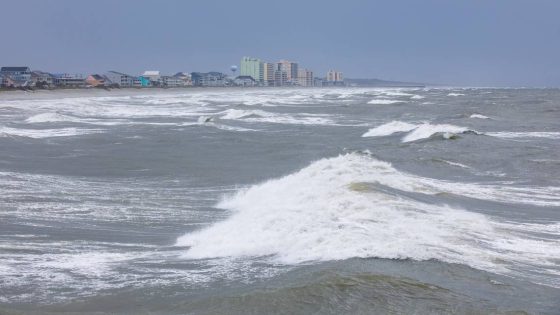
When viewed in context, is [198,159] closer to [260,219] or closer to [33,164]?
[33,164]

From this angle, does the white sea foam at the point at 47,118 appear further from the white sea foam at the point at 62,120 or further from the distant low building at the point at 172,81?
the distant low building at the point at 172,81

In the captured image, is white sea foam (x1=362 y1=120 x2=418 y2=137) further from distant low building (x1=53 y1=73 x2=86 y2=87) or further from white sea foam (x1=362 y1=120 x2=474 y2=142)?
distant low building (x1=53 y1=73 x2=86 y2=87)

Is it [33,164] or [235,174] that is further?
[33,164]

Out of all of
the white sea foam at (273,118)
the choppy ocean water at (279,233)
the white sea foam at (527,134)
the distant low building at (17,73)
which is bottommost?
the white sea foam at (273,118)

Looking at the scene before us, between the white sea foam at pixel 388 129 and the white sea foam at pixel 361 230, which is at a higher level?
the white sea foam at pixel 361 230

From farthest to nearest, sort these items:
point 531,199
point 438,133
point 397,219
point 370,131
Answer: point 370,131, point 438,133, point 531,199, point 397,219

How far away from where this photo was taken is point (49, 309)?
24.4 feet

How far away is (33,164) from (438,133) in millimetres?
18503

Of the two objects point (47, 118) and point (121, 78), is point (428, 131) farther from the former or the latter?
point (121, 78)

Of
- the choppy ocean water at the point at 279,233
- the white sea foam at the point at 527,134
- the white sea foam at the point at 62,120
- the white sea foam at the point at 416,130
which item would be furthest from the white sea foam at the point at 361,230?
the white sea foam at the point at 62,120

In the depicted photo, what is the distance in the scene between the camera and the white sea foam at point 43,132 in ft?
107

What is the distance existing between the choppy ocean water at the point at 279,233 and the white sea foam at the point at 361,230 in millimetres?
40

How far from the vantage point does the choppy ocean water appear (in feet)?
25.6

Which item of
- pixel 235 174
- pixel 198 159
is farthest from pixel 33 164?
pixel 235 174
